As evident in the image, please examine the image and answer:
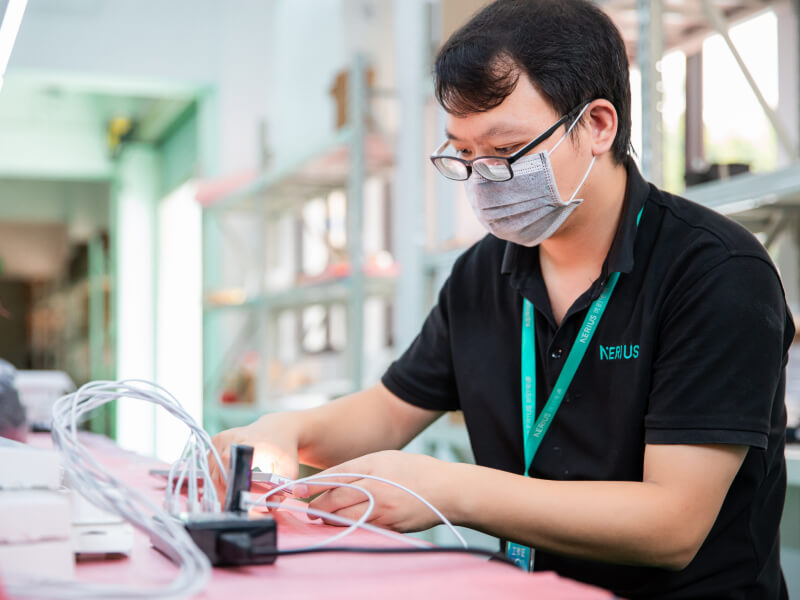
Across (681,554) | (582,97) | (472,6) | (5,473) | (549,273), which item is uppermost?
(472,6)

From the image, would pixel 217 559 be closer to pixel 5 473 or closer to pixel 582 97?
pixel 5 473

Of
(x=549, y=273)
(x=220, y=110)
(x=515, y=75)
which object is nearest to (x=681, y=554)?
(x=549, y=273)

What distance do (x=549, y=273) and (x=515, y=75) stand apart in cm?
27

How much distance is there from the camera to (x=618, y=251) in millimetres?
997

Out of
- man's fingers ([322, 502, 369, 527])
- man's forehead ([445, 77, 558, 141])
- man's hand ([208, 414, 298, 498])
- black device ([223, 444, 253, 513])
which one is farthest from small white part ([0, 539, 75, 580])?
man's forehead ([445, 77, 558, 141])

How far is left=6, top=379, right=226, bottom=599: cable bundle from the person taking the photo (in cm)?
51

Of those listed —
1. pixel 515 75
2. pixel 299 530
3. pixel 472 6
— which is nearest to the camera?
pixel 299 530

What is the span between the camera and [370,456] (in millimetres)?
831

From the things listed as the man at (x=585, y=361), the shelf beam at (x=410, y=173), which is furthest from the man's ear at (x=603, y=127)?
the shelf beam at (x=410, y=173)

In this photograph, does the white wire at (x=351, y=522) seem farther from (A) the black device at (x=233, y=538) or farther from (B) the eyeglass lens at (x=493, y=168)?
(B) the eyeglass lens at (x=493, y=168)

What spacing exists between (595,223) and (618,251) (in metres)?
0.08

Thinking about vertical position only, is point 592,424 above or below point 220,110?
below

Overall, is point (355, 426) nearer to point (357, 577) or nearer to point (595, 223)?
point (595, 223)

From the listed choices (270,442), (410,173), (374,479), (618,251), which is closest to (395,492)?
(374,479)
